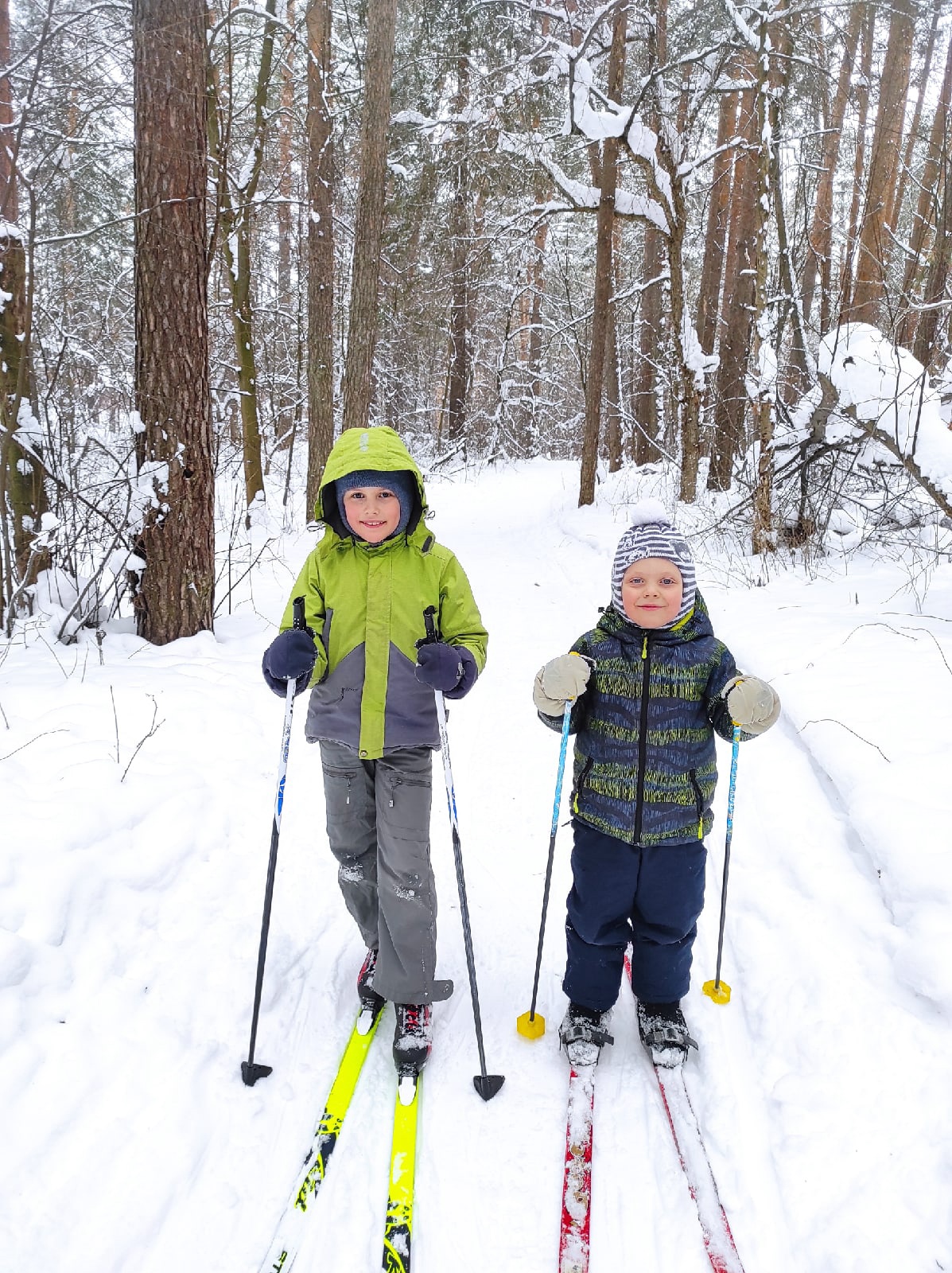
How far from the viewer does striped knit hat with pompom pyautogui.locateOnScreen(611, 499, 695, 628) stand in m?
2.35

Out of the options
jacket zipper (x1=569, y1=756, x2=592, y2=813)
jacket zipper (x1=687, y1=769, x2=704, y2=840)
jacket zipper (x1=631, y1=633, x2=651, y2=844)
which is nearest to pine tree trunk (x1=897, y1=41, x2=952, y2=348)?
jacket zipper (x1=631, y1=633, x2=651, y2=844)

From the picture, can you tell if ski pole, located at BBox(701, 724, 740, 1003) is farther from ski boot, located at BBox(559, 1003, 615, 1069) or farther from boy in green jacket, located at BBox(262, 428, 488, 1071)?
boy in green jacket, located at BBox(262, 428, 488, 1071)

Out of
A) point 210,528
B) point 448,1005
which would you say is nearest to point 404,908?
point 448,1005

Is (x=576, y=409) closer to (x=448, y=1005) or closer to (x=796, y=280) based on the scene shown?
(x=796, y=280)

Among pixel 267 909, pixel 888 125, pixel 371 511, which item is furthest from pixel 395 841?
pixel 888 125

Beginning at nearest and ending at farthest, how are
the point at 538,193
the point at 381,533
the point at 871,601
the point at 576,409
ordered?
1. the point at 381,533
2. the point at 871,601
3. the point at 538,193
4. the point at 576,409

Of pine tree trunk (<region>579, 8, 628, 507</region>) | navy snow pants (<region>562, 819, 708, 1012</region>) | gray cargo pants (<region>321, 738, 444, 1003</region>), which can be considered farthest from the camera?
pine tree trunk (<region>579, 8, 628, 507</region>)

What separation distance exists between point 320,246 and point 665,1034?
11.3 metres

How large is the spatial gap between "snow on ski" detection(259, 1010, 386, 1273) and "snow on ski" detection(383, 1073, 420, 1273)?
7.0 inches

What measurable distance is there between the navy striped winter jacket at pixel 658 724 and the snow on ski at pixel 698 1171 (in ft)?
2.63

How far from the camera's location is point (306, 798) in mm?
4285

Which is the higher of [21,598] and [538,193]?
[538,193]

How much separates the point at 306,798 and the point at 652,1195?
2731 mm

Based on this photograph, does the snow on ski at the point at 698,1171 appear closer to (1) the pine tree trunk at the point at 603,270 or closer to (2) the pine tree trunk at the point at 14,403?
(2) the pine tree trunk at the point at 14,403
